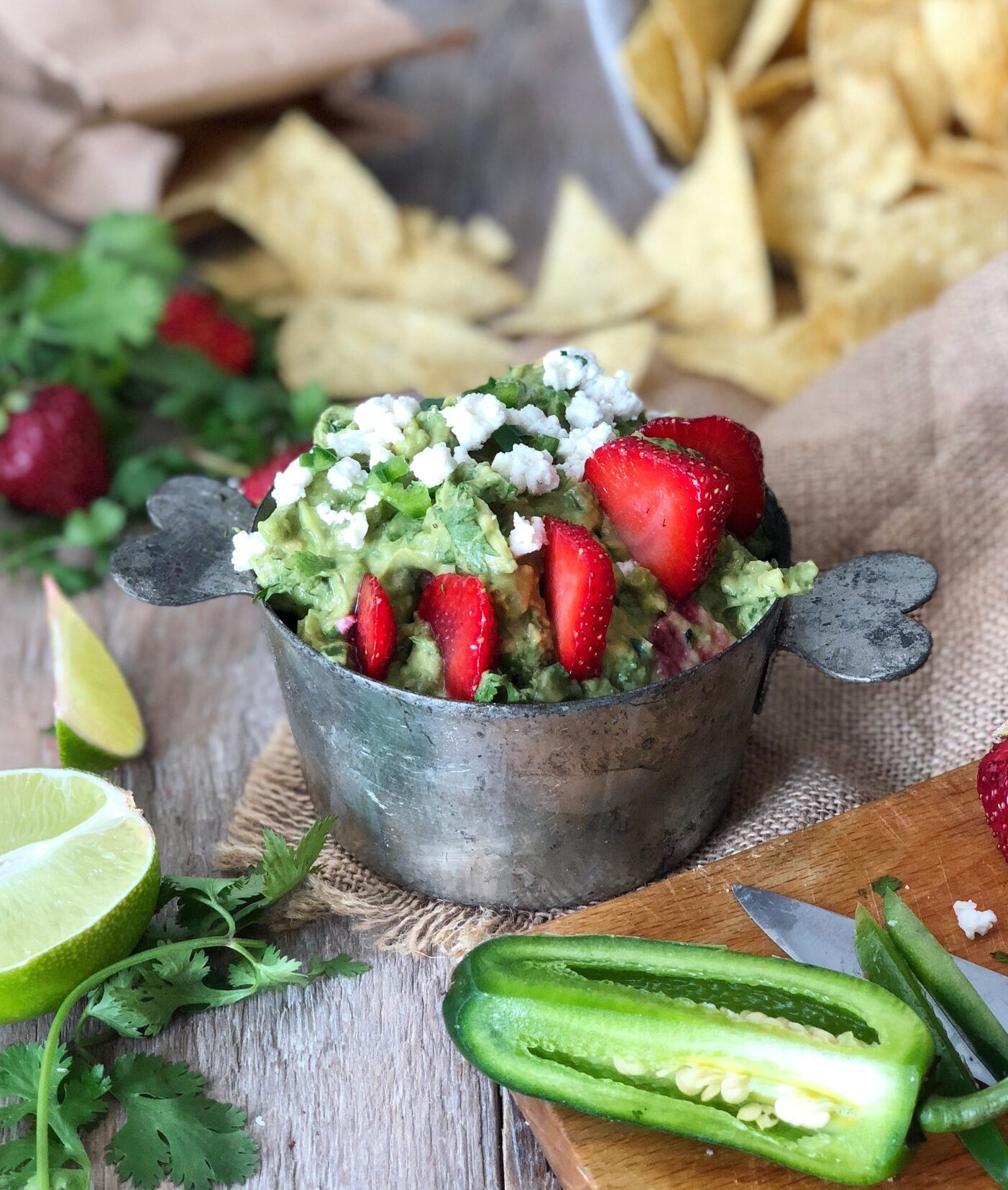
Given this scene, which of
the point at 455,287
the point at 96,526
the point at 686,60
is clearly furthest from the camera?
the point at 455,287

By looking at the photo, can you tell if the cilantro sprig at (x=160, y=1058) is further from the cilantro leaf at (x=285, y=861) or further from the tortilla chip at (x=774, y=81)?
the tortilla chip at (x=774, y=81)

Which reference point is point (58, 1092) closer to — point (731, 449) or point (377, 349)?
point (731, 449)

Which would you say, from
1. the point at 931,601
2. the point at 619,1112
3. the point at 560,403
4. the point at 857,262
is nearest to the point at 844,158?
the point at 857,262

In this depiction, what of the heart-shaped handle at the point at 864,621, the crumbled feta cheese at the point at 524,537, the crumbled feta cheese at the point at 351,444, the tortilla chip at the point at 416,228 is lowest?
the tortilla chip at the point at 416,228

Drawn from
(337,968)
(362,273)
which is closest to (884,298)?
(362,273)

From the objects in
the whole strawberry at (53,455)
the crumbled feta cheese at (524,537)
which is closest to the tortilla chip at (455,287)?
the whole strawberry at (53,455)

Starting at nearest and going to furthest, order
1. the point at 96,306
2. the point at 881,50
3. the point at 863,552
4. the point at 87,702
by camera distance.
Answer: the point at 87,702 → the point at 863,552 → the point at 96,306 → the point at 881,50

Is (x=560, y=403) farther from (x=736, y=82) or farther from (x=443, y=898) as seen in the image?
(x=736, y=82)
